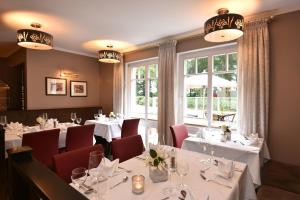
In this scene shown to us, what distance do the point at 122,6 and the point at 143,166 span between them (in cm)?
→ 246

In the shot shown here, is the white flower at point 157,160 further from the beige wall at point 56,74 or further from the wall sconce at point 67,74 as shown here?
the wall sconce at point 67,74

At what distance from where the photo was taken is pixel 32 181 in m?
0.83

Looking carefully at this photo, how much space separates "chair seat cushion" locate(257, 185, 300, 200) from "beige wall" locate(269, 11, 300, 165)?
61cm

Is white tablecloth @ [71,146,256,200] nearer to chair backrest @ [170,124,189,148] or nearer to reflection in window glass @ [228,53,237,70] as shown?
chair backrest @ [170,124,189,148]

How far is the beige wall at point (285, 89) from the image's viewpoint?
2.76 meters

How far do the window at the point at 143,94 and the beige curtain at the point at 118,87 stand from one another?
210 mm

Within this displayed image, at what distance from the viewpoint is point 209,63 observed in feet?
12.7

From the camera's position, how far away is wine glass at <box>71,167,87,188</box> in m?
1.28

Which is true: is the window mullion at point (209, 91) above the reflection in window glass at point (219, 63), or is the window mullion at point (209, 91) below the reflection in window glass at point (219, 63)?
below

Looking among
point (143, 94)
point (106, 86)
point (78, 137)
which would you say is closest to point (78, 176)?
point (78, 137)

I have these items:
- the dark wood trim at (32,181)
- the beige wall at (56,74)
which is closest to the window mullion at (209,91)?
the dark wood trim at (32,181)

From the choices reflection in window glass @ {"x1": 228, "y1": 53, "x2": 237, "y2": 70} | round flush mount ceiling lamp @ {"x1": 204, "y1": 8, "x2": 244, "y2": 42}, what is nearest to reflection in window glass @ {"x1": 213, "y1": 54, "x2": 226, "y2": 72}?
reflection in window glass @ {"x1": 228, "y1": 53, "x2": 237, "y2": 70}

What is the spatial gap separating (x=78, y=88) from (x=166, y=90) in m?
3.18

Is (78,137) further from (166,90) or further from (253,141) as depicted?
(253,141)
